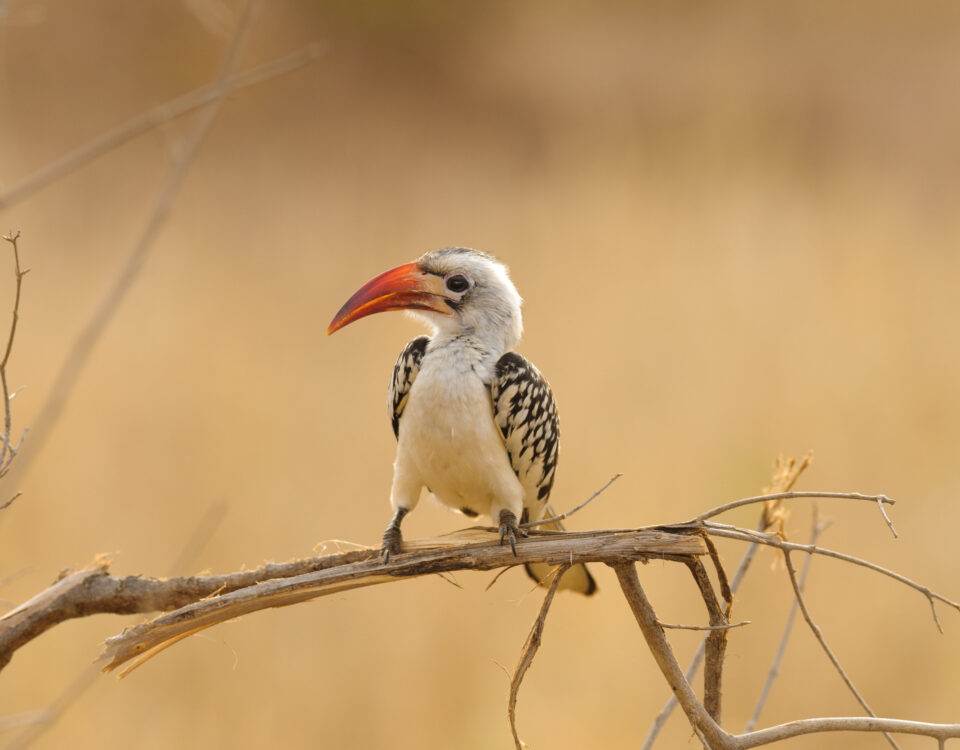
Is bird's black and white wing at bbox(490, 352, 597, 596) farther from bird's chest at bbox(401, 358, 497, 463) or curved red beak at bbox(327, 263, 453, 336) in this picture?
curved red beak at bbox(327, 263, 453, 336)

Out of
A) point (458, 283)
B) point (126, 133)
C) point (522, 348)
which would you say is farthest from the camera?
point (522, 348)

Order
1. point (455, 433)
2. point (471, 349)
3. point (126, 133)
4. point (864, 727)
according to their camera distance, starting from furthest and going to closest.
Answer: point (471, 349)
point (455, 433)
point (126, 133)
point (864, 727)

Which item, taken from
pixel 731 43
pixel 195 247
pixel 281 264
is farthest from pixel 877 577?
pixel 731 43

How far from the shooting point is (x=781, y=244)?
5.14m

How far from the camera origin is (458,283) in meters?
2.24

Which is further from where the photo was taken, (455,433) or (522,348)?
(522,348)

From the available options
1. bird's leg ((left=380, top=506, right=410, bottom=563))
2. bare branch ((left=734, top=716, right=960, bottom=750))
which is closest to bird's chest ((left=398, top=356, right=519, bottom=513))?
bird's leg ((left=380, top=506, right=410, bottom=563))

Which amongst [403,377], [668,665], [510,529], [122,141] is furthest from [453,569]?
[122,141]

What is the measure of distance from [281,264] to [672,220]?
2.10 meters

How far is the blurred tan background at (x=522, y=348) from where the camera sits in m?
3.39

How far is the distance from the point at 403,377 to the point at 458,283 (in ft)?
0.88

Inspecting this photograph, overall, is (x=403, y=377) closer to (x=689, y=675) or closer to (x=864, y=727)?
(x=689, y=675)

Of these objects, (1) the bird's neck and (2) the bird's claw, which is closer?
(2) the bird's claw

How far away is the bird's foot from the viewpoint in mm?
1716
